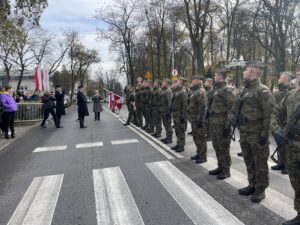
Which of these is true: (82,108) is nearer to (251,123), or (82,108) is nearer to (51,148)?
(51,148)

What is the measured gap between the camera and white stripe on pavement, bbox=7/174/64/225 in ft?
16.2

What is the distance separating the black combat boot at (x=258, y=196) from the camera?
17.5 feet

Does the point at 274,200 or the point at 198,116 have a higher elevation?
the point at 198,116

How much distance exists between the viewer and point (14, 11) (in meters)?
15.1

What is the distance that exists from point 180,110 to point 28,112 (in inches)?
463

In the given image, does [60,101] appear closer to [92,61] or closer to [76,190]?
[76,190]

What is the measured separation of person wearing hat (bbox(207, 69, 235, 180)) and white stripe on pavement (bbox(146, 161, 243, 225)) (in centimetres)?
71

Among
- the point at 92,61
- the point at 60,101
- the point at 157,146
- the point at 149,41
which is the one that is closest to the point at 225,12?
the point at 149,41

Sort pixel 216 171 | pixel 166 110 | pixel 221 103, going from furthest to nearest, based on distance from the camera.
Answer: pixel 166 110 → pixel 216 171 → pixel 221 103

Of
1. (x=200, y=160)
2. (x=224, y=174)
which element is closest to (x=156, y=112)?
(x=200, y=160)

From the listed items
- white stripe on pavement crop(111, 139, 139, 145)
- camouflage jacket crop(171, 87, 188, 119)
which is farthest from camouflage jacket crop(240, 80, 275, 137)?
white stripe on pavement crop(111, 139, 139, 145)

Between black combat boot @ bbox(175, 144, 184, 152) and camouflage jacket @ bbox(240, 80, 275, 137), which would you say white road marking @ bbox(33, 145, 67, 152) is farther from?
camouflage jacket @ bbox(240, 80, 275, 137)

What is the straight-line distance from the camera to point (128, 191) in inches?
238

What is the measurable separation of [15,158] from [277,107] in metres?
7.16
